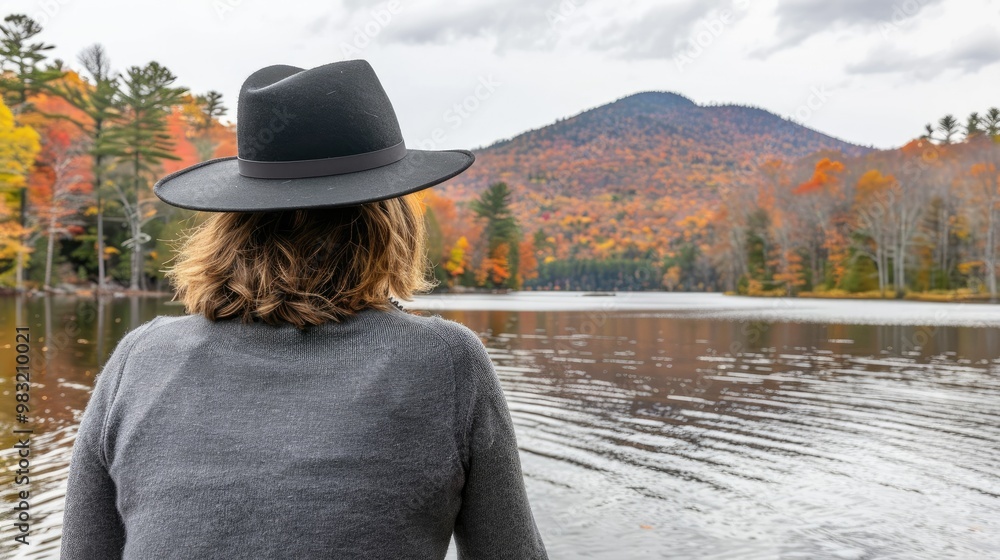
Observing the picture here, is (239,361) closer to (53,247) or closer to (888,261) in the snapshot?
(53,247)

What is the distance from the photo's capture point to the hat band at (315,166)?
3.90 feet

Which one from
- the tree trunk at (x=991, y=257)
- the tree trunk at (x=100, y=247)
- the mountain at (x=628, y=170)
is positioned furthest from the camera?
the mountain at (x=628, y=170)

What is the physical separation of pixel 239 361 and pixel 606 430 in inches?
291

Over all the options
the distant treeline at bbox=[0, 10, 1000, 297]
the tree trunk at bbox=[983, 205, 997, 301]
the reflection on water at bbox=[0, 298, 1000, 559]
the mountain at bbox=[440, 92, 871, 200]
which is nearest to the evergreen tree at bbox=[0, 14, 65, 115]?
the distant treeline at bbox=[0, 10, 1000, 297]

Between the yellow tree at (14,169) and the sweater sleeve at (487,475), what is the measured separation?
3843 centimetres

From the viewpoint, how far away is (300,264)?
45.7 inches

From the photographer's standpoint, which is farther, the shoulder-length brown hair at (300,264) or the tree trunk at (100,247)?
the tree trunk at (100,247)

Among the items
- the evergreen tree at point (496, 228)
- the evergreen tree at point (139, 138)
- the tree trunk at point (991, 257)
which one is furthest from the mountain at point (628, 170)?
the evergreen tree at point (139, 138)

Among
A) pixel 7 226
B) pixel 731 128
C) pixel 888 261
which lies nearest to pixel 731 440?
pixel 7 226

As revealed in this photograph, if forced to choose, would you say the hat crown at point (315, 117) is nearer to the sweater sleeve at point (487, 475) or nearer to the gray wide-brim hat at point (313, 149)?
the gray wide-brim hat at point (313, 149)

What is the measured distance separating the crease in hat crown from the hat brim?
0.02 meters

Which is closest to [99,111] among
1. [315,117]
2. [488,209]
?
[488,209]

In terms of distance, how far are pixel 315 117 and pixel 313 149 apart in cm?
5

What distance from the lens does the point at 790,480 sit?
6.25 meters
